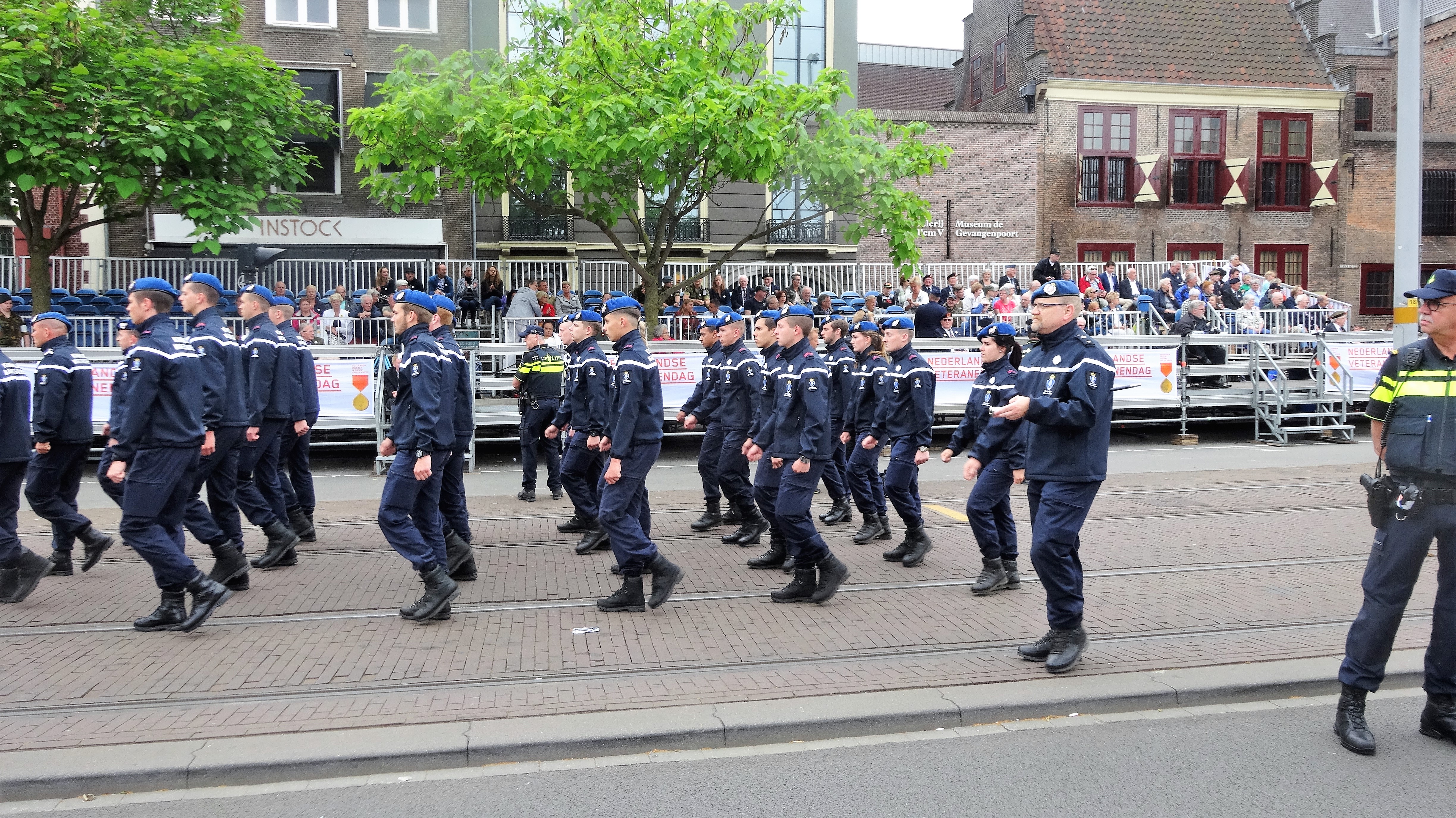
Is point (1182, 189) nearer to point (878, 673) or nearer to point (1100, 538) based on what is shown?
point (1100, 538)

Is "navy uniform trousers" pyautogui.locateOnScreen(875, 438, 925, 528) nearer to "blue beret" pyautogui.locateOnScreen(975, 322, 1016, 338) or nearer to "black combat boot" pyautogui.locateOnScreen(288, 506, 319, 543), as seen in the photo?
"blue beret" pyautogui.locateOnScreen(975, 322, 1016, 338)

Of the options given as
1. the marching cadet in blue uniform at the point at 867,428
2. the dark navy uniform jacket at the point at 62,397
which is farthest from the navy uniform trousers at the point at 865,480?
the dark navy uniform jacket at the point at 62,397

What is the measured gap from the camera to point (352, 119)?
17.2 meters

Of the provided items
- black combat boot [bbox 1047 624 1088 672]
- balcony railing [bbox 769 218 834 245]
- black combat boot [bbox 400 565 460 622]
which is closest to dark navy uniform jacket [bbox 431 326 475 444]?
black combat boot [bbox 400 565 460 622]

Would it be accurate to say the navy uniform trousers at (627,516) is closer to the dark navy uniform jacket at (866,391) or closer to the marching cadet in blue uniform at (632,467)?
the marching cadet in blue uniform at (632,467)

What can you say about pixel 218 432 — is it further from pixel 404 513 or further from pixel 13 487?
pixel 404 513

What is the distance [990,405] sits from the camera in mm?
7520

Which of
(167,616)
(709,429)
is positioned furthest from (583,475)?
(167,616)

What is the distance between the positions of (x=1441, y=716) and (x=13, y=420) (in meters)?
8.38

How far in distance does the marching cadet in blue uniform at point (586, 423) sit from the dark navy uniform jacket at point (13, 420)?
3769mm

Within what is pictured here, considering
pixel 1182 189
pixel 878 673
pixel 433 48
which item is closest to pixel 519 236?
pixel 433 48

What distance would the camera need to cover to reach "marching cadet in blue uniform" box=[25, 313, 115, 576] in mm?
7535

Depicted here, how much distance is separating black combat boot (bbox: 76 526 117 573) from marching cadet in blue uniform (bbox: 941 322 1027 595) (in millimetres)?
6238

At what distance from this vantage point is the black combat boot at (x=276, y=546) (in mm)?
8242
